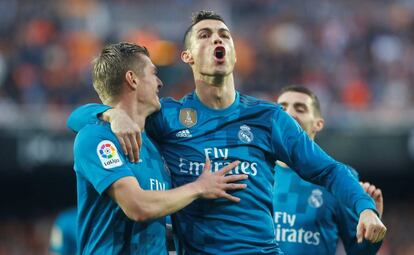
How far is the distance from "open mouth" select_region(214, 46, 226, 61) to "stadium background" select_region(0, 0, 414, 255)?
24.7ft

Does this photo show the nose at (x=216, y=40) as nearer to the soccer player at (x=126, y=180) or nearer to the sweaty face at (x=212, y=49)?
the sweaty face at (x=212, y=49)

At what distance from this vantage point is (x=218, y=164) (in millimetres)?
5332

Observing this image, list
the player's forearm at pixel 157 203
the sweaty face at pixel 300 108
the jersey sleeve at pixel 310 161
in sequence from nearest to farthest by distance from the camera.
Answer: the player's forearm at pixel 157 203 < the jersey sleeve at pixel 310 161 < the sweaty face at pixel 300 108

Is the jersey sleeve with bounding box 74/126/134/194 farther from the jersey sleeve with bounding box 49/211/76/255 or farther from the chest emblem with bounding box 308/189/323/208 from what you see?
the jersey sleeve with bounding box 49/211/76/255

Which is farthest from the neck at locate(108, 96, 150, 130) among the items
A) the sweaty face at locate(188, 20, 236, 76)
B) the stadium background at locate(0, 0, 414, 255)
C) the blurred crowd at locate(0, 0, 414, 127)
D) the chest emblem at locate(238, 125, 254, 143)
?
the blurred crowd at locate(0, 0, 414, 127)

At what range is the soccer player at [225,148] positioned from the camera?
5238 mm

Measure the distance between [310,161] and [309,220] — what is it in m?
1.38

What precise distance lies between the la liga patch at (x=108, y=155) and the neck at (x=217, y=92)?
0.78 m

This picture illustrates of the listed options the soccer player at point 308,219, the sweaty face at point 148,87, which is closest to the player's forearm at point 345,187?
the sweaty face at point 148,87

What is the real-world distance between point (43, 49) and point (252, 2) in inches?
196

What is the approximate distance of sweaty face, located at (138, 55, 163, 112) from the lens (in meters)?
5.38

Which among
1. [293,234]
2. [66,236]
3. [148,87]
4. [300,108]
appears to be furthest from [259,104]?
[66,236]

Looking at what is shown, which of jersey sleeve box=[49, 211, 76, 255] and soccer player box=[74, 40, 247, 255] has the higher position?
soccer player box=[74, 40, 247, 255]

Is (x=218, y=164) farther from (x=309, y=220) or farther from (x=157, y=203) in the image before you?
(x=309, y=220)
